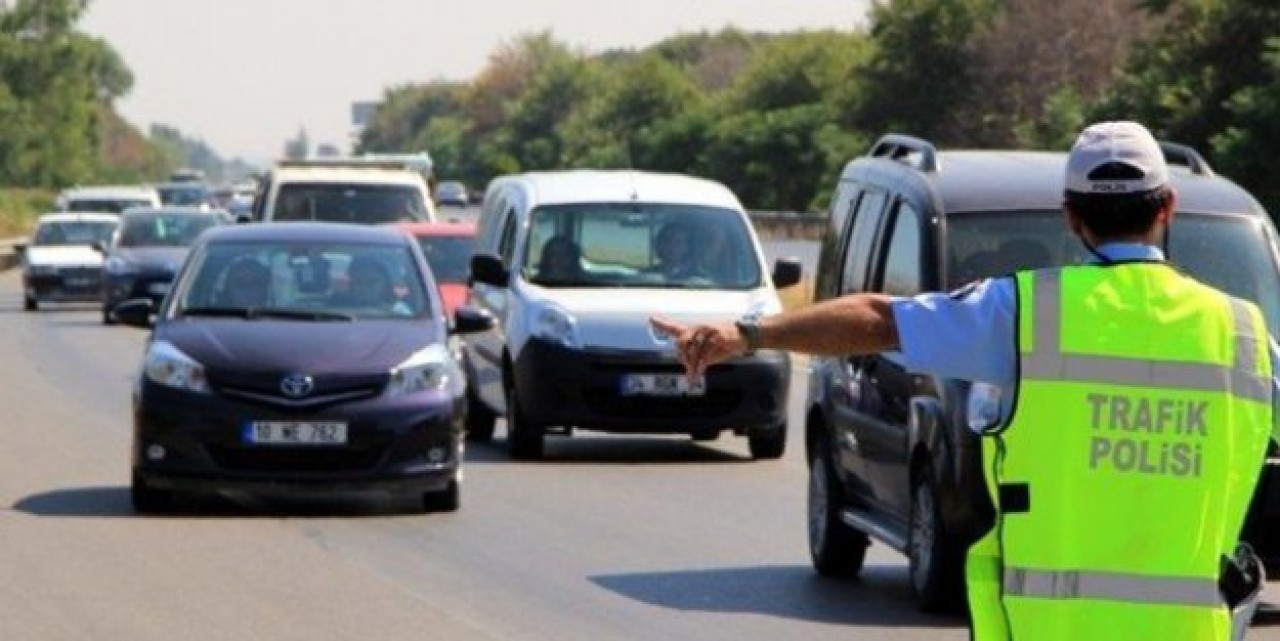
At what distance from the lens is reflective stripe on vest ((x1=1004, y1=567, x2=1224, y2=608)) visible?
18.7 ft

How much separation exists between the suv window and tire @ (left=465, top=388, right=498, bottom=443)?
9000 mm

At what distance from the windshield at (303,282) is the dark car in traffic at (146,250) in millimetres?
22364

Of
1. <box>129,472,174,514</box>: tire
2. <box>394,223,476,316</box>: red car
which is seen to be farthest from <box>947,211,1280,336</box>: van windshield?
<box>394,223,476,316</box>: red car

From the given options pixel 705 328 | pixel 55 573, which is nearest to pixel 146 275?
pixel 55 573

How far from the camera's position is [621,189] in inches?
888

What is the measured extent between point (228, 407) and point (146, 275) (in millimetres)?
25236

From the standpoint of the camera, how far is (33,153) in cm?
13162

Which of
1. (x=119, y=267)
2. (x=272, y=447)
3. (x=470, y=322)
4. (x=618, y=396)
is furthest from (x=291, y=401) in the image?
(x=119, y=267)

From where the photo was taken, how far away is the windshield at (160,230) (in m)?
43.3

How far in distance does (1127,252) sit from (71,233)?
47.5 metres

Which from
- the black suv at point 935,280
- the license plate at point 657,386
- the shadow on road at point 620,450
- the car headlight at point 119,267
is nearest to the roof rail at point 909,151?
the black suv at point 935,280

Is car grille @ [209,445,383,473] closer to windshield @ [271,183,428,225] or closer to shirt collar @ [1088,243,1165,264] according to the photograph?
shirt collar @ [1088,243,1165,264]

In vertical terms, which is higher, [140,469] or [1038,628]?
[1038,628]

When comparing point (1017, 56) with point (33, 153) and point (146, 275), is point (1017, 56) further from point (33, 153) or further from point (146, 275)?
point (33, 153)
